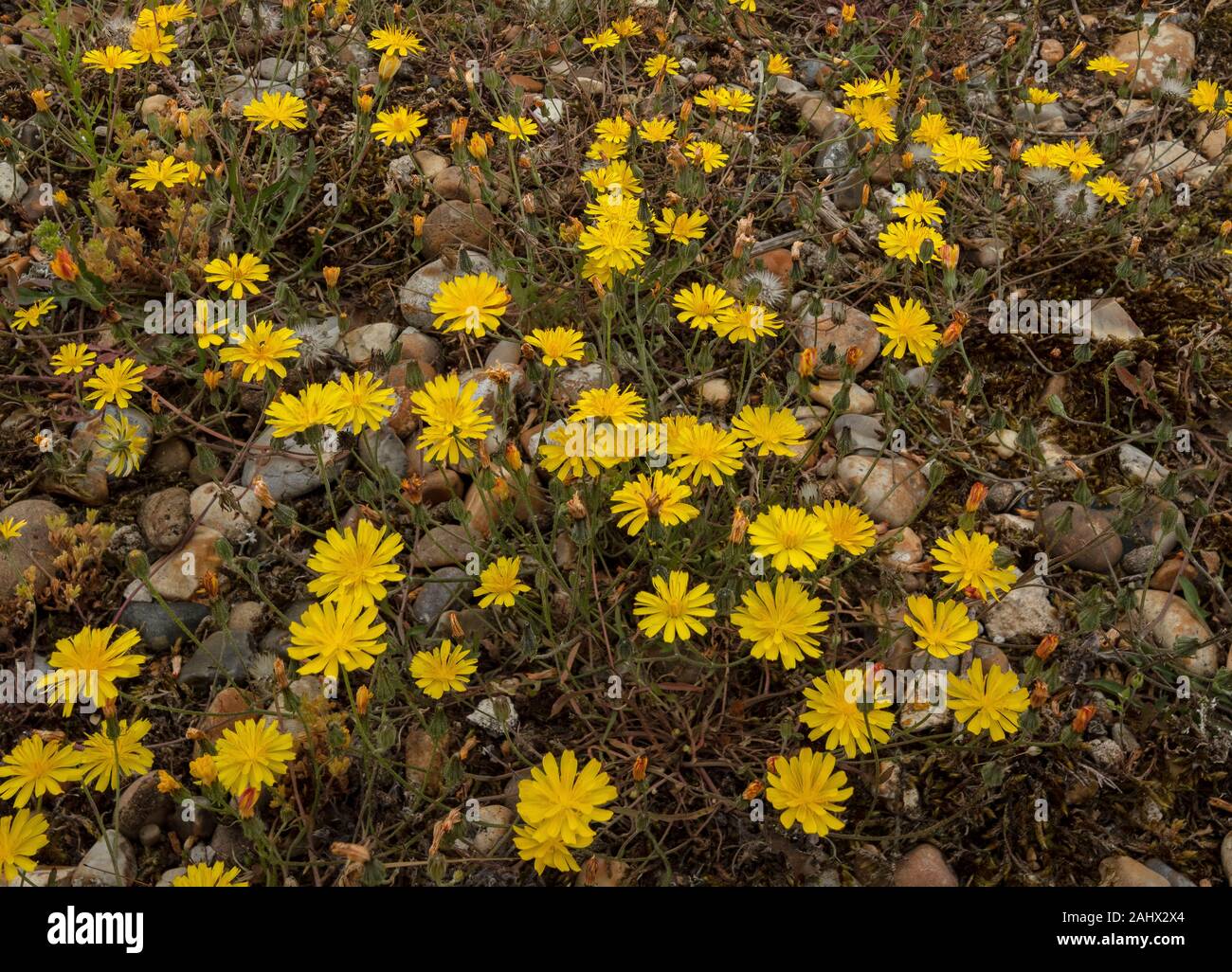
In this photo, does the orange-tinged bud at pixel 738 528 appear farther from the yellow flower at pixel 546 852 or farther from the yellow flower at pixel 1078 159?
the yellow flower at pixel 1078 159

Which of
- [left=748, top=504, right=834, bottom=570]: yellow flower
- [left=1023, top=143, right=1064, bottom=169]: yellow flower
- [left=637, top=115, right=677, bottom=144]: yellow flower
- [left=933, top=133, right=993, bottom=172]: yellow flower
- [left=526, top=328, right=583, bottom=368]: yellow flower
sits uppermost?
[left=637, top=115, right=677, bottom=144]: yellow flower

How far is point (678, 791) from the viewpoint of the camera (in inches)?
86.7

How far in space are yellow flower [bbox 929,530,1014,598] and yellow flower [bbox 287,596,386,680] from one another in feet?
4.17

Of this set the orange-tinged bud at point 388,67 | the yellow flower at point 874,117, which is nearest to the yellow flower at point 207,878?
the orange-tinged bud at point 388,67

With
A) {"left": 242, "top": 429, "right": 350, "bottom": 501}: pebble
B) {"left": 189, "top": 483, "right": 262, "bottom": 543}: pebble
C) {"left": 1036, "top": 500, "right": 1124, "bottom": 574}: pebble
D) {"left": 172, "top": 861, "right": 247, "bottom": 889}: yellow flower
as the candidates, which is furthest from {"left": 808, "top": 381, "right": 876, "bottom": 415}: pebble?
{"left": 172, "top": 861, "right": 247, "bottom": 889}: yellow flower

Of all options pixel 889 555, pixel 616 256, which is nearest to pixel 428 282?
pixel 616 256

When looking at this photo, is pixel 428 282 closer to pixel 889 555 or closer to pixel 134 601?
pixel 134 601

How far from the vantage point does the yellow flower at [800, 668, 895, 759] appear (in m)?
1.92

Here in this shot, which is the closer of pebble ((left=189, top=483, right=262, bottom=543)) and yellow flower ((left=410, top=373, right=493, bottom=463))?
yellow flower ((left=410, top=373, right=493, bottom=463))

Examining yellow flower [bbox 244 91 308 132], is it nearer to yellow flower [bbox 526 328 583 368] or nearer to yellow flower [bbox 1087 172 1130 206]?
yellow flower [bbox 526 328 583 368]

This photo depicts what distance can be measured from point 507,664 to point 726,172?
2053 mm

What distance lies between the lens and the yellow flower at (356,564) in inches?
81.9

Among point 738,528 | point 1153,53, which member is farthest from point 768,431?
point 1153,53
